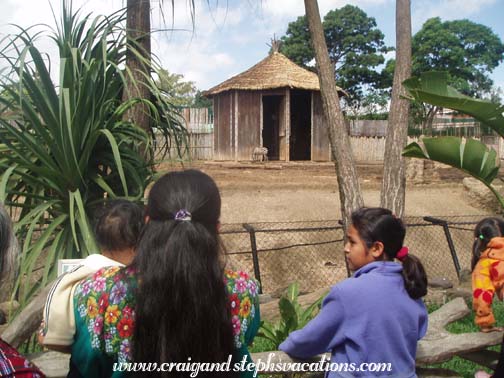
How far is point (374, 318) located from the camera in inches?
80.0

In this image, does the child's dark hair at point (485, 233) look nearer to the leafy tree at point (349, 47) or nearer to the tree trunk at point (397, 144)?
the tree trunk at point (397, 144)

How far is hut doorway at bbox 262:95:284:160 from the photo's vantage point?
69.8ft

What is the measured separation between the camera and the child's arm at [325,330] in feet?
6.73

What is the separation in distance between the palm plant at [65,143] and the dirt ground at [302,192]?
17.6ft

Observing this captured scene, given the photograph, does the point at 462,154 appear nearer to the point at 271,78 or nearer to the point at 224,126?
the point at 271,78

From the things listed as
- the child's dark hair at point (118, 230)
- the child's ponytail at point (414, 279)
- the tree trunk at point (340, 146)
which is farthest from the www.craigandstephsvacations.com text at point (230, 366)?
the tree trunk at point (340, 146)

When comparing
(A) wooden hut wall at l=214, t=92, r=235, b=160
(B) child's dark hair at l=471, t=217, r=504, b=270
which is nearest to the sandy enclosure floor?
(A) wooden hut wall at l=214, t=92, r=235, b=160

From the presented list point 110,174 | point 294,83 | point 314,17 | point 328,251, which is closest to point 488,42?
point 294,83

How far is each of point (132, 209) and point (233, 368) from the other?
83cm

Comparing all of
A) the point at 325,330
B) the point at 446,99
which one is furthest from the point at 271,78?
the point at 325,330

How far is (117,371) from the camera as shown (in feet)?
5.13

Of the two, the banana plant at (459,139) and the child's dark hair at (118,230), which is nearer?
the child's dark hair at (118,230)

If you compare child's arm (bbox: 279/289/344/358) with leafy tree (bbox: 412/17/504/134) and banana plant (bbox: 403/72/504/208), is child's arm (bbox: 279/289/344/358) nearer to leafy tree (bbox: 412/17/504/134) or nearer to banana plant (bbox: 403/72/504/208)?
banana plant (bbox: 403/72/504/208)

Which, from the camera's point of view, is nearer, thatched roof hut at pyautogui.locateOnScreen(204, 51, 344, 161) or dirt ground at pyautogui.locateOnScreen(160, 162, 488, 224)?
dirt ground at pyautogui.locateOnScreen(160, 162, 488, 224)
